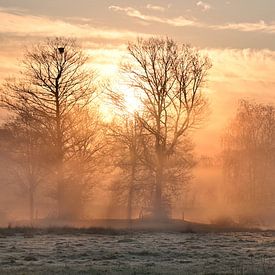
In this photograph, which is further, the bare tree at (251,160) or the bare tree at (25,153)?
the bare tree at (251,160)

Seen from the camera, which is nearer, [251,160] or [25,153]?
[25,153]

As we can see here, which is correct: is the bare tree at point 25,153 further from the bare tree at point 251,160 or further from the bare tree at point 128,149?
the bare tree at point 251,160

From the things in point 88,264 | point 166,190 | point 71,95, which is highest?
point 71,95

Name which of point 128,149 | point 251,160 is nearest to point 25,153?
point 128,149

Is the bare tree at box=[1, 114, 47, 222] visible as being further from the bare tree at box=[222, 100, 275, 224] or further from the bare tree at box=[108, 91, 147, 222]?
the bare tree at box=[222, 100, 275, 224]

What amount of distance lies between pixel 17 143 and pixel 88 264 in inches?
1203

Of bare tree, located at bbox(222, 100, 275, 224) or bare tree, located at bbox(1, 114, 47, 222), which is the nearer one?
bare tree, located at bbox(1, 114, 47, 222)

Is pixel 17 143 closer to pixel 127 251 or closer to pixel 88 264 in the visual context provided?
pixel 127 251

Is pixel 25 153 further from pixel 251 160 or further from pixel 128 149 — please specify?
pixel 251 160

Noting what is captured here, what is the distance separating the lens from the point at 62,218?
45500 millimetres

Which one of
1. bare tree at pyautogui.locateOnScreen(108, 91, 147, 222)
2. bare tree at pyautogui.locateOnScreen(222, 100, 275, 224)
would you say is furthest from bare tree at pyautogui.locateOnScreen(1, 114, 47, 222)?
bare tree at pyautogui.locateOnScreen(222, 100, 275, 224)

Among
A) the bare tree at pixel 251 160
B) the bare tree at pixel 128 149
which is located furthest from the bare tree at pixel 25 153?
the bare tree at pixel 251 160

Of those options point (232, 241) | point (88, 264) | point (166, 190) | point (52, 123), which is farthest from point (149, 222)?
point (88, 264)

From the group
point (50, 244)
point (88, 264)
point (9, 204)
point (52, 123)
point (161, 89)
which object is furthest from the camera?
Result: point (9, 204)
